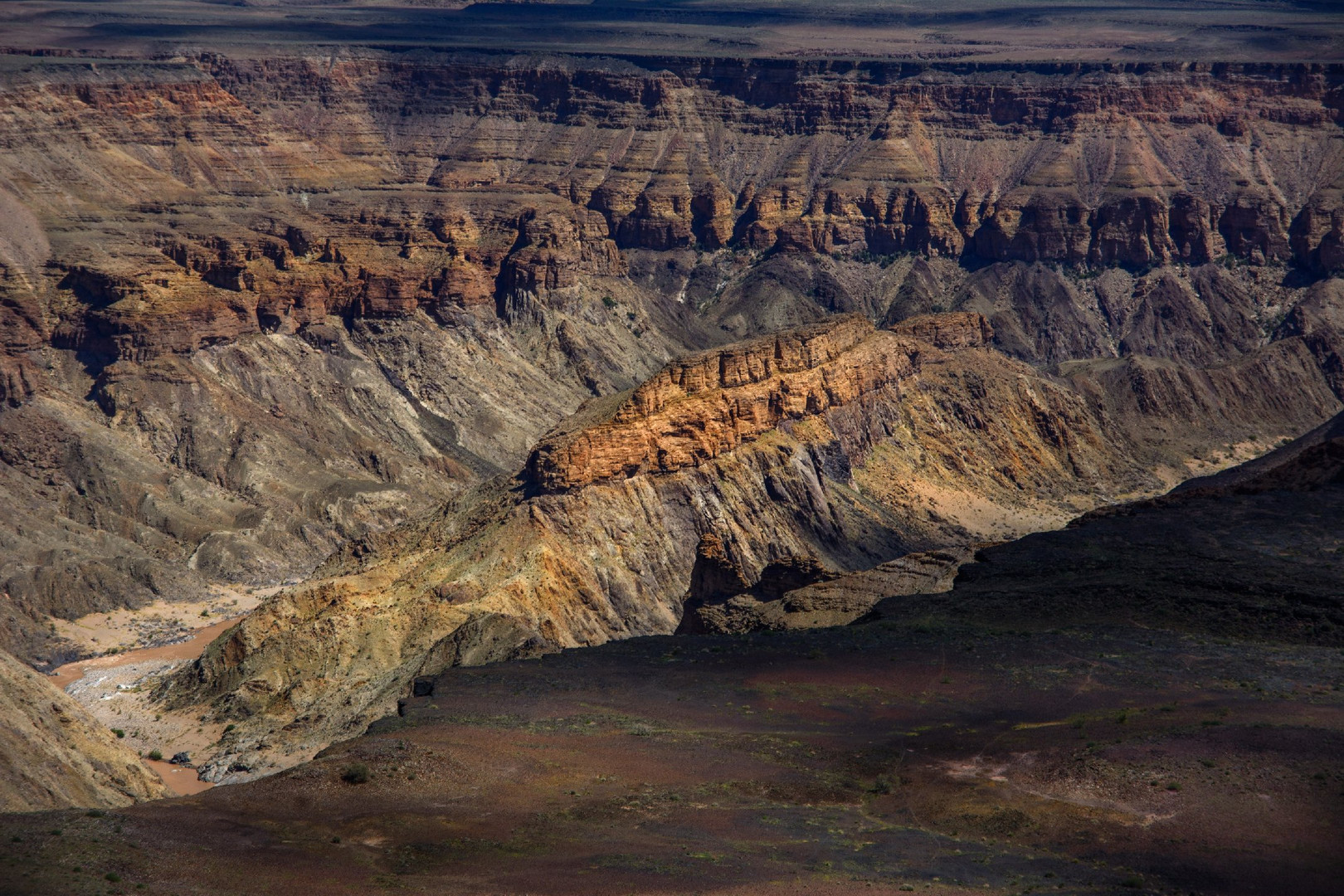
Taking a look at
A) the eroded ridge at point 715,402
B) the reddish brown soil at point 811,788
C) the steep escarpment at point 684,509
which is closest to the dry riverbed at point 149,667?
the steep escarpment at point 684,509

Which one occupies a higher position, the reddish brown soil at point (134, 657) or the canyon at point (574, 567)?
the canyon at point (574, 567)

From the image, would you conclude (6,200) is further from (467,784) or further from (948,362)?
(467,784)

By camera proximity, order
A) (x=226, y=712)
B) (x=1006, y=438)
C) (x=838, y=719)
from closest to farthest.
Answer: (x=838, y=719), (x=226, y=712), (x=1006, y=438)

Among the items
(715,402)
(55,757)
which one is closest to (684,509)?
(715,402)

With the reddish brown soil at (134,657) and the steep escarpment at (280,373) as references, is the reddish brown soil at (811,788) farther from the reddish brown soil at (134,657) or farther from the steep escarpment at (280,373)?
the reddish brown soil at (134,657)

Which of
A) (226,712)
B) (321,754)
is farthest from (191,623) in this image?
(321,754)

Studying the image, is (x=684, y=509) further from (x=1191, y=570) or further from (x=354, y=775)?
(x=354, y=775)
